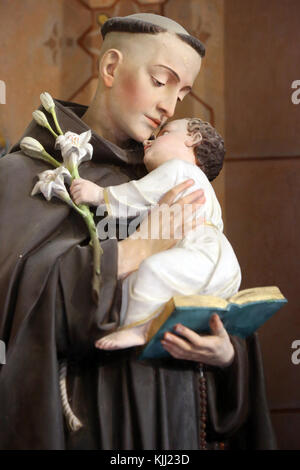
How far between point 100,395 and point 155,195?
0.51 m

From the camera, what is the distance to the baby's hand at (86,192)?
2035mm

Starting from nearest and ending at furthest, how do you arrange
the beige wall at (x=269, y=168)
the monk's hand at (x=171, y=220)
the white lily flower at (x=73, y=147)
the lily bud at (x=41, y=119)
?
1. the monk's hand at (x=171, y=220)
2. the white lily flower at (x=73, y=147)
3. the lily bud at (x=41, y=119)
4. the beige wall at (x=269, y=168)

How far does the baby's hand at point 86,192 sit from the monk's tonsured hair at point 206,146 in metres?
0.29

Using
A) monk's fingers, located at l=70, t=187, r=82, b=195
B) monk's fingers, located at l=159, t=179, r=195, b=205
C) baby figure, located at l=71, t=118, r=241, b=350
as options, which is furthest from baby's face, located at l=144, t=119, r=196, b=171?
monk's fingers, located at l=70, t=187, r=82, b=195

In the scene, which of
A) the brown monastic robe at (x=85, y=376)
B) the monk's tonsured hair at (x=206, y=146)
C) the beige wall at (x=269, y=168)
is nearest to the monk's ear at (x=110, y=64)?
the monk's tonsured hair at (x=206, y=146)

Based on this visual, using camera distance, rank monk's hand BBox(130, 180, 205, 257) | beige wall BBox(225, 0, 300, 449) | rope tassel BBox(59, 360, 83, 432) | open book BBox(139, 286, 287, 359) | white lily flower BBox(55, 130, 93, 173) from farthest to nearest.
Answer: beige wall BBox(225, 0, 300, 449), white lily flower BBox(55, 130, 93, 173), monk's hand BBox(130, 180, 205, 257), rope tassel BBox(59, 360, 83, 432), open book BBox(139, 286, 287, 359)

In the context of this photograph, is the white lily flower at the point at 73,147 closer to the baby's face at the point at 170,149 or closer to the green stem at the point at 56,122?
the green stem at the point at 56,122

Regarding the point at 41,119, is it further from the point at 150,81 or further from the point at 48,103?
the point at 150,81

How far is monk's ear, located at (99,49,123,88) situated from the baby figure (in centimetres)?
25

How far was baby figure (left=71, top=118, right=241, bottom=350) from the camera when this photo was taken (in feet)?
6.04

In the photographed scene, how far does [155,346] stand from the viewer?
1.85 meters

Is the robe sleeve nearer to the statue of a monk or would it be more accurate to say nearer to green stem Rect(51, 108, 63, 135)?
the statue of a monk
